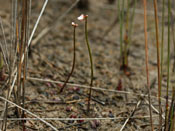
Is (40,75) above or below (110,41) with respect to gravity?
Answer: below

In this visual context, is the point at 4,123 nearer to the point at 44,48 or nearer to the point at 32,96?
the point at 32,96

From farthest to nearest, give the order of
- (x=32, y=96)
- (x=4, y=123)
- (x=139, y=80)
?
(x=139, y=80)
(x=32, y=96)
(x=4, y=123)

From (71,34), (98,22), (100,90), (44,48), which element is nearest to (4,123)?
(100,90)

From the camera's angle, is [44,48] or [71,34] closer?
[44,48]

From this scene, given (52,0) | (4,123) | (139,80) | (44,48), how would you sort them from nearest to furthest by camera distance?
(4,123) → (139,80) → (44,48) → (52,0)

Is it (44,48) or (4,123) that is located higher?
(44,48)

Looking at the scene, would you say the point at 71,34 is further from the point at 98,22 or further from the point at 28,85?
the point at 28,85

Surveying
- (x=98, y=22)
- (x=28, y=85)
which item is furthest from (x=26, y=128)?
(x=98, y=22)

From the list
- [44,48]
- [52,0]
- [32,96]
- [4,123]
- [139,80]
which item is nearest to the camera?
[4,123]

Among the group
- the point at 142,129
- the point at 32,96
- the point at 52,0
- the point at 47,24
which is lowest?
the point at 142,129
